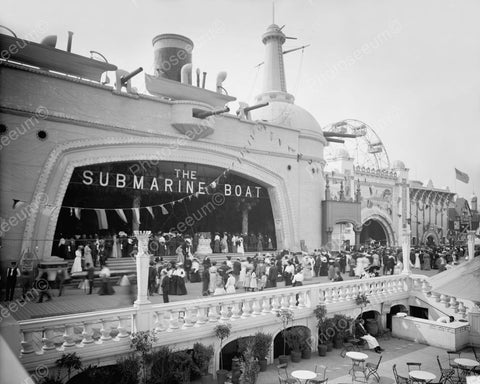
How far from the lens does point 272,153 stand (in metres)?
26.4

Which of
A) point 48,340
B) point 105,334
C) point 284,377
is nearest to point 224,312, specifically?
point 284,377

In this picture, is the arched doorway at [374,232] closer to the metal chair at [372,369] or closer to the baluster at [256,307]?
the metal chair at [372,369]

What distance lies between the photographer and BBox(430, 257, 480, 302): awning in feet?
33.8

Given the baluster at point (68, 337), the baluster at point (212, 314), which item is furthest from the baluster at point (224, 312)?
the baluster at point (68, 337)

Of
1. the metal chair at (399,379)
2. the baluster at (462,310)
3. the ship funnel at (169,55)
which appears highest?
the ship funnel at (169,55)

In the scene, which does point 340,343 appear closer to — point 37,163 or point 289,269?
point 289,269

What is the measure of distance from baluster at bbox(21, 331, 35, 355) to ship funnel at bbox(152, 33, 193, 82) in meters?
20.1

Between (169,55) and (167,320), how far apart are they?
19.9 meters

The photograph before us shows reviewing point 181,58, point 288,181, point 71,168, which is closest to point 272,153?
point 288,181

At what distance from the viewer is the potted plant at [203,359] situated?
981 cm

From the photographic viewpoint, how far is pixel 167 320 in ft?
32.4

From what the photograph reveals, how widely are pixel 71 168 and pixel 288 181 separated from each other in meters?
14.6

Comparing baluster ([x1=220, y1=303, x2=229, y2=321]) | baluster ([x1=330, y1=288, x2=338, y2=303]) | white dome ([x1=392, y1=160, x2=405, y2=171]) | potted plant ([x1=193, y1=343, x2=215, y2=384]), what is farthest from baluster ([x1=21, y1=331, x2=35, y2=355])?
white dome ([x1=392, y1=160, x2=405, y2=171])

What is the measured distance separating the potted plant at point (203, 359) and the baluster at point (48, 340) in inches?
138
